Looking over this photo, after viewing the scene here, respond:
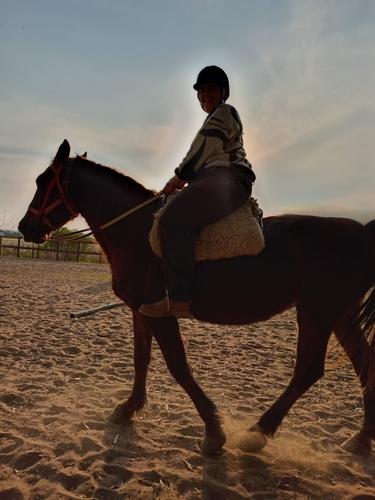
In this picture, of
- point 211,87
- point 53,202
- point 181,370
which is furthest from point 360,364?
point 53,202

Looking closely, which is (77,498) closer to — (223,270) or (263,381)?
(223,270)

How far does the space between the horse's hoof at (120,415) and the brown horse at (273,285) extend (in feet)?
2.62

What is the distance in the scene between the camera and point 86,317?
8.74 meters

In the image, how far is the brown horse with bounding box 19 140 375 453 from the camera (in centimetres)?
329

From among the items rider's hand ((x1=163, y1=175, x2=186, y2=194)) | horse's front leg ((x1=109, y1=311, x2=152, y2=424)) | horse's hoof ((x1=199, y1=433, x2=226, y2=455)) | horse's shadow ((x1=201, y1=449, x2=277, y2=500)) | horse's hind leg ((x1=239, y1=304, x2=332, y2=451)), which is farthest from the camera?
horse's front leg ((x1=109, y1=311, x2=152, y2=424))

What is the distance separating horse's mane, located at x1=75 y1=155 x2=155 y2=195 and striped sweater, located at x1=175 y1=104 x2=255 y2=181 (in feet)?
1.54

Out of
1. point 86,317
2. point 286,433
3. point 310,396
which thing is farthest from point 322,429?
point 86,317

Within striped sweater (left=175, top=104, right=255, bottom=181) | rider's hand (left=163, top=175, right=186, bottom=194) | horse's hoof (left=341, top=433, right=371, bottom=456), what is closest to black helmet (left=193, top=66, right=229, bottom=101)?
striped sweater (left=175, top=104, right=255, bottom=181)

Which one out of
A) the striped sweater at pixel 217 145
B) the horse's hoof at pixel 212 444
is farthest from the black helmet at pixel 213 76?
the horse's hoof at pixel 212 444

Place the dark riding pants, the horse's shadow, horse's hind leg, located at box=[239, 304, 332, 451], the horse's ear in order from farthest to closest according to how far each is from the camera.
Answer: the horse's ear
horse's hind leg, located at box=[239, 304, 332, 451]
the dark riding pants
the horse's shadow

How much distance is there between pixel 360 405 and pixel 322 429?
37.7 inches

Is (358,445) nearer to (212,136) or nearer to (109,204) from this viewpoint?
(212,136)

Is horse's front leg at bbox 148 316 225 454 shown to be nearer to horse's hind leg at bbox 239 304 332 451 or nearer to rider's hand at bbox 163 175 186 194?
horse's hind leg at bbox 239 304 332 451

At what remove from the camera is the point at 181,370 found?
3387 millimetres
